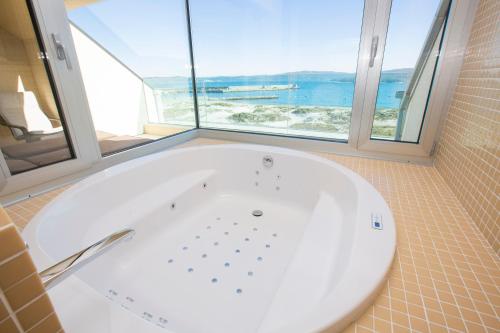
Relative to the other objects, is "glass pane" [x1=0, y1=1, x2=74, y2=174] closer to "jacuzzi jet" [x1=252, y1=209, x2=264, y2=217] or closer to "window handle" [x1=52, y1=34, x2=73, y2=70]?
"window handle" [x1=52, y1=34, x2=73, y2=70]

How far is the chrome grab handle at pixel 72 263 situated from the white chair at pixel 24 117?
1211mm

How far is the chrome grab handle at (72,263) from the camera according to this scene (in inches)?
17.3

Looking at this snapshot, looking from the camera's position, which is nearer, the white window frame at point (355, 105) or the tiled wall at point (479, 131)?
the tiled wall at point (479, 131)

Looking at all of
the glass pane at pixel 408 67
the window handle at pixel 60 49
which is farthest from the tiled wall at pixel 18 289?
the glass pane at pixel 408 67

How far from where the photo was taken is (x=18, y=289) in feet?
0.87

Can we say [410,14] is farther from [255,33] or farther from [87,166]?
[87,166]

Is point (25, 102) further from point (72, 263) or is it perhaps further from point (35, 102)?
point (72, 263)

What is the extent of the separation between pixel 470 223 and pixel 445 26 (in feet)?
4.10

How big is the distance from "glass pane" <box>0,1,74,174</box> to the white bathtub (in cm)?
34

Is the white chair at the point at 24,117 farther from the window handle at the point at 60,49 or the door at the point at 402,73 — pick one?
the door at the point at 402,73

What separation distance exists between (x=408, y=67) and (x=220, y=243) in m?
1.82

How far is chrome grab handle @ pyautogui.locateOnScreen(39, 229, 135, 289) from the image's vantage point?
0.44 m

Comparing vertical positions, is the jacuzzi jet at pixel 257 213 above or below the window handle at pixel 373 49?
below

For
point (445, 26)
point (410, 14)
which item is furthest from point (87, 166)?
point (445, 26)
